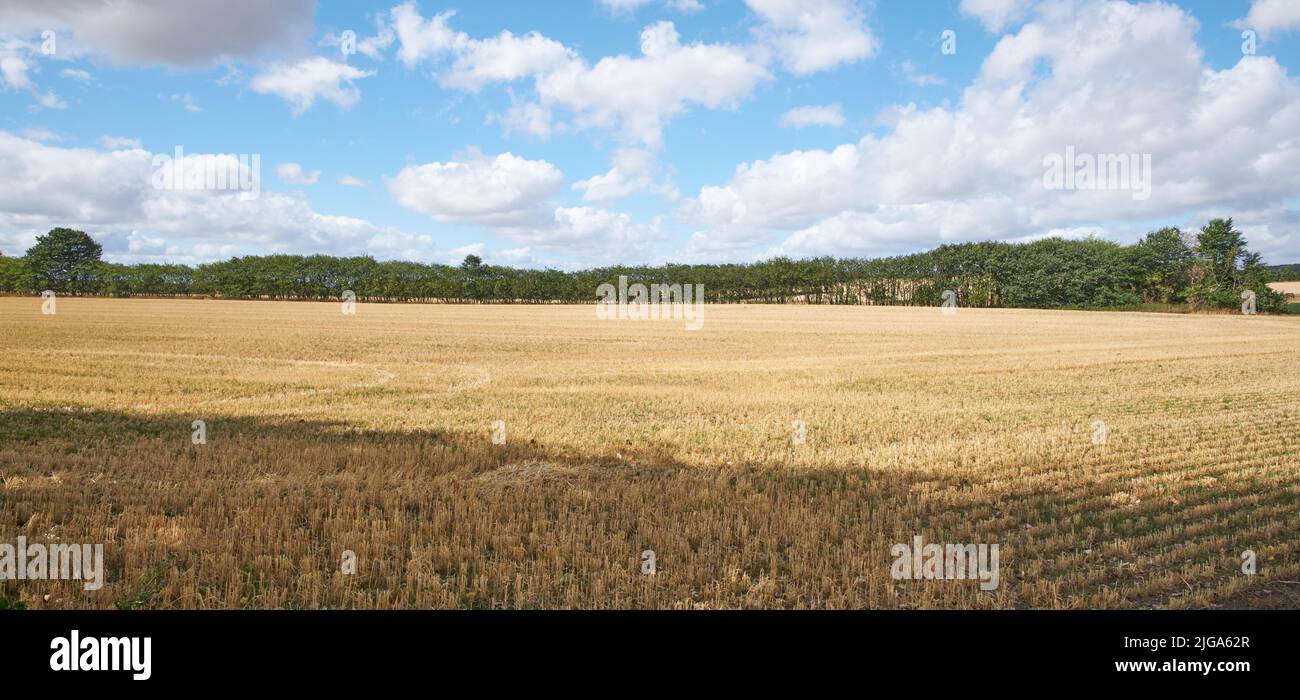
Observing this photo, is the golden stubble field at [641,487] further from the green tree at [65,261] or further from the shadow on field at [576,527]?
the green tree at [65,261]

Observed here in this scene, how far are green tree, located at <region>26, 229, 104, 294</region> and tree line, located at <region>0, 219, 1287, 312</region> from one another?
10.0 inches

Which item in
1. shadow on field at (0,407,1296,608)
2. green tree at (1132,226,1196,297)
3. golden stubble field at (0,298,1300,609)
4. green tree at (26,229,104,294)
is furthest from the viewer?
green tree at (26,229,104,294)

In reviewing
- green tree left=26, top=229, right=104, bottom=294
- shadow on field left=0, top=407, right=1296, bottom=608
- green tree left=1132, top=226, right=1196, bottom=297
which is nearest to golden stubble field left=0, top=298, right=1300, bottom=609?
shadow on field left=0, top=407, right=1296, bottom=608

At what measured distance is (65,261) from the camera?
14038 centimetres

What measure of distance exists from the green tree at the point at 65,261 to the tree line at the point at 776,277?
0.25 m

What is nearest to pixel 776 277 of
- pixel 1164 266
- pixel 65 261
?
pixel 1164 266

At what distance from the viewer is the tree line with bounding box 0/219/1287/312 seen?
370ft

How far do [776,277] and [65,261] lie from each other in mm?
145416

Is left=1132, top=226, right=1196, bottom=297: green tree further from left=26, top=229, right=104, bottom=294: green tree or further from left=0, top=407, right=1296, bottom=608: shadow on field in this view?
left=26, top=229, right=104, bottom=294: green tree

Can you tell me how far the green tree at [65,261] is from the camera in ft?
421

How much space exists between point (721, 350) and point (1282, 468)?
1242 inches

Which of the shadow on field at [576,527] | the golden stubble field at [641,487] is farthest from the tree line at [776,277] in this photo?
the shadow on field at [576,527]

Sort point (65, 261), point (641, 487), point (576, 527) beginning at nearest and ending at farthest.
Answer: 1. point (576, 527)
2. point (641, 487)
3. point (65, 261)

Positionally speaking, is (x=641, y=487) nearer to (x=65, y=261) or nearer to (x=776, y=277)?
(x=776, y=277)
